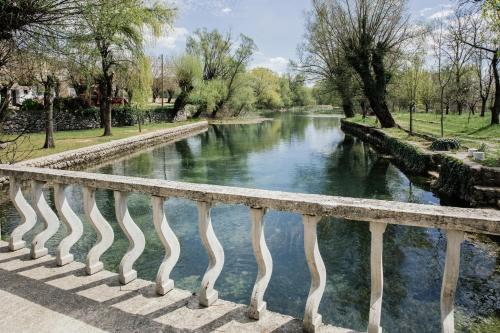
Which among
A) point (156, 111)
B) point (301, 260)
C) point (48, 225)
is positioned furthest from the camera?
point (156, 111)

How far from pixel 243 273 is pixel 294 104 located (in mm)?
105876

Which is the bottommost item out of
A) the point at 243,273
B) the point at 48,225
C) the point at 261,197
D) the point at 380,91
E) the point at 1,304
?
the point at 243,273

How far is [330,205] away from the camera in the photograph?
2.26 meters

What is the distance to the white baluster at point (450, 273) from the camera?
2002mm

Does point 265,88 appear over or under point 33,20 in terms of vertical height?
over

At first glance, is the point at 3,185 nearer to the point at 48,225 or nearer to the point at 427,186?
the point at 48,225

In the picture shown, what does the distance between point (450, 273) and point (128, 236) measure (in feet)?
7.77

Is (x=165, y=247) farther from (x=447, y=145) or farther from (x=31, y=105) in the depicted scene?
(x=31, y=105)

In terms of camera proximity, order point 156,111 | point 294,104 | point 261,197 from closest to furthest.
A: point 261,197
point 156,111
point 294,104

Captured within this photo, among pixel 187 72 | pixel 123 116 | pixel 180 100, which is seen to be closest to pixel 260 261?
pixel 123 116

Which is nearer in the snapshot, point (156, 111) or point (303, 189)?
point (303, 189)

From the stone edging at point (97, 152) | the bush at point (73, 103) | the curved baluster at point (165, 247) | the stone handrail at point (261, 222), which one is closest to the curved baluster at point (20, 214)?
the stone handrail at point (261, 222)

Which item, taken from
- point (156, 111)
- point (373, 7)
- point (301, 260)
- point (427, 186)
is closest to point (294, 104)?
point (156, 111)

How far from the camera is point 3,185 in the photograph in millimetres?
13336
